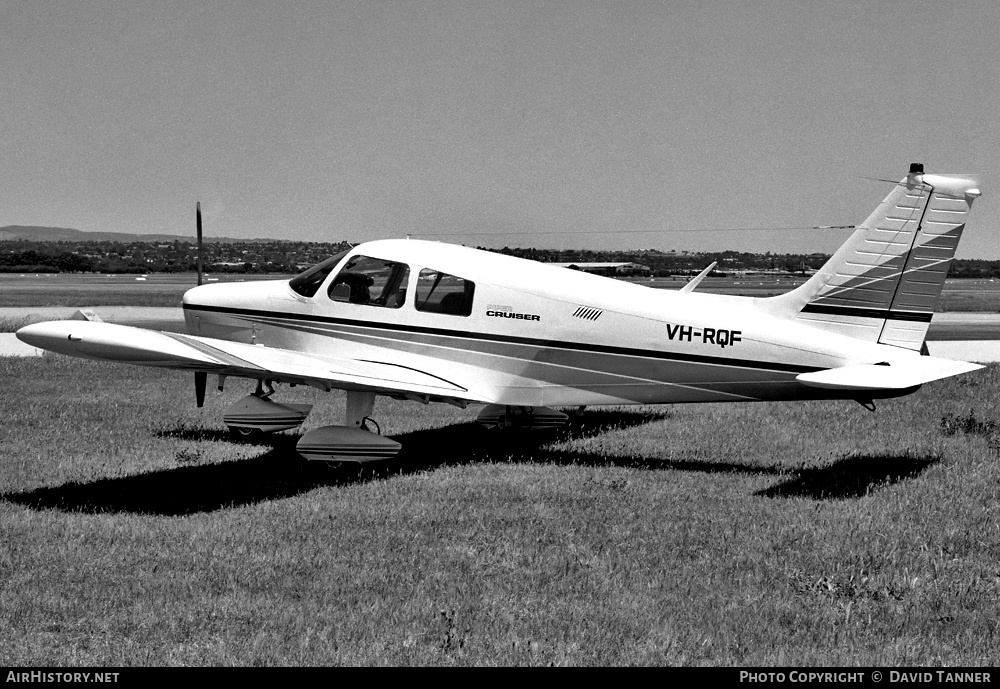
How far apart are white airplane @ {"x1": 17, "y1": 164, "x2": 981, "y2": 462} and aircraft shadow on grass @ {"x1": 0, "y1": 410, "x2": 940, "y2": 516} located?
0.45 m

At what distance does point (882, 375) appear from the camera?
875cm

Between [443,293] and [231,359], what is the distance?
2580 millimetres

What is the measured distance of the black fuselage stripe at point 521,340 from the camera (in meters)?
9.80

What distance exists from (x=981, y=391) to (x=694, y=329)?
805 centimetres

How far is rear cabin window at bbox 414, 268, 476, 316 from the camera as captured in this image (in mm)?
10930

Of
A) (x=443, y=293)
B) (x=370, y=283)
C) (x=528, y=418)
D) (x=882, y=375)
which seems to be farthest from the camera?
(x=528, y=418)

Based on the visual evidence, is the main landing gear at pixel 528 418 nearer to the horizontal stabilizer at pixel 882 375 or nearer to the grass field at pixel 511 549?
the grass field at pixel 511 549

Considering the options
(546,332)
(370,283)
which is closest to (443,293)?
(370,283)

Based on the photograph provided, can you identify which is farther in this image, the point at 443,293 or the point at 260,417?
the point at 260,417

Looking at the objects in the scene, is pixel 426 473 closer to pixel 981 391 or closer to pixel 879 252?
pixel 879 252

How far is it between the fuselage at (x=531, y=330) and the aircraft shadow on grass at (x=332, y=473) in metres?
0.89

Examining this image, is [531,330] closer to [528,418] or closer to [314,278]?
[528,418]

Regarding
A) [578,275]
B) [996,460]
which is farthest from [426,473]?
[996,460]

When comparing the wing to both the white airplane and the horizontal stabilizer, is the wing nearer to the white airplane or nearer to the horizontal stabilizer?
the white airplane
